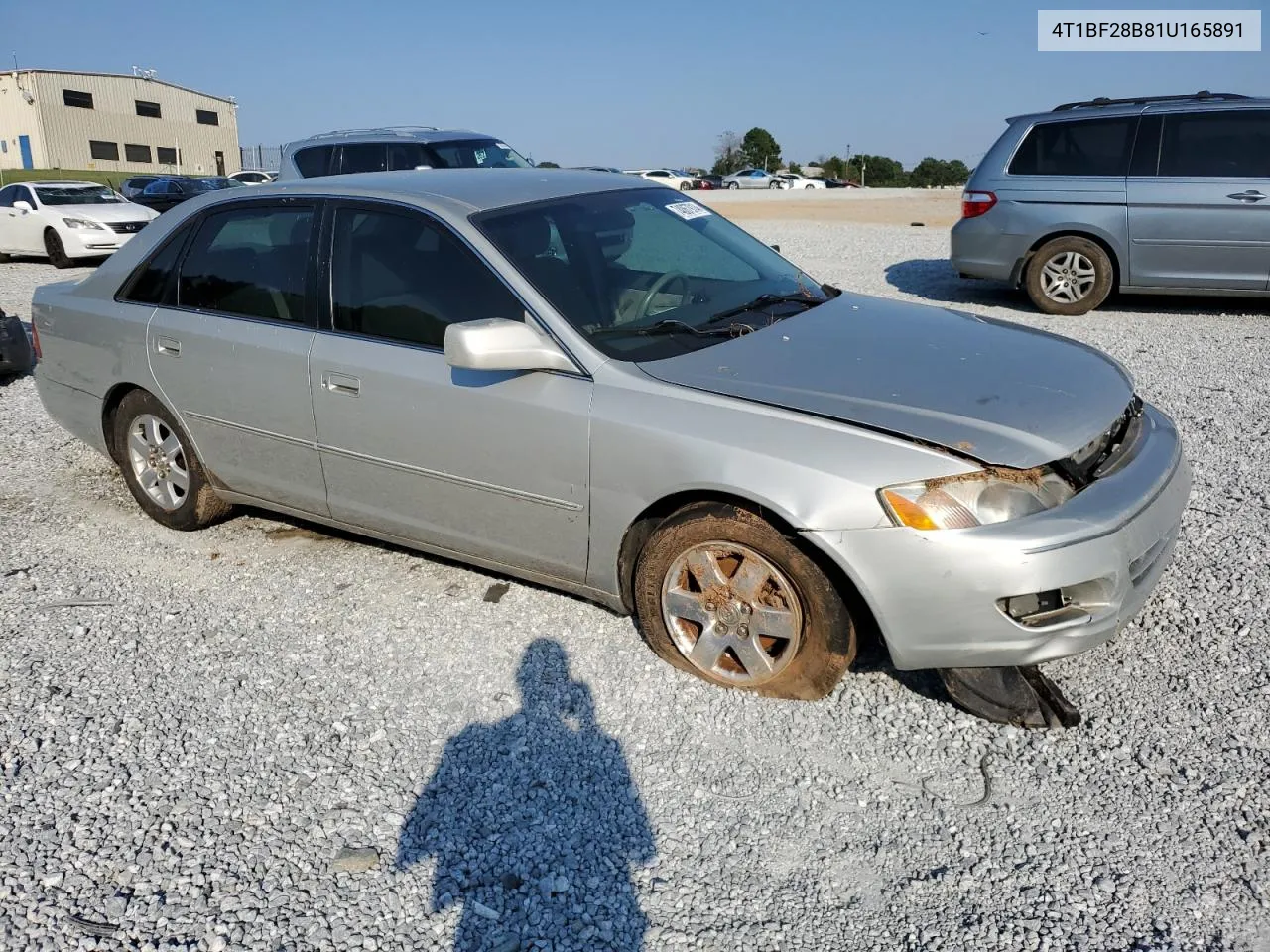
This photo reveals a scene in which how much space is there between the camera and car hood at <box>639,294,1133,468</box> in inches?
124

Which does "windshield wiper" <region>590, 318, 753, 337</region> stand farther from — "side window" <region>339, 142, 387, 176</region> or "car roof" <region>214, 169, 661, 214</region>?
"side window" <region>339, 142, 387, 176</region>

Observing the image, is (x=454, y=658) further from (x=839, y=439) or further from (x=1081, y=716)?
(x=1081, y=716)

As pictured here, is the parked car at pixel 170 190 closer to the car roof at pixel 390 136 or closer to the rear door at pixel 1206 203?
the car roof at pixel 390 136

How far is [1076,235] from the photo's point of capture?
9.59 metres

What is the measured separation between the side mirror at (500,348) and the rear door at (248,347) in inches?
41.7

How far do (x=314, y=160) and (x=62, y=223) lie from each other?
704 cm

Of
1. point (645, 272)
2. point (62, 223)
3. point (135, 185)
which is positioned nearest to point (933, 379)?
point (645, 272)

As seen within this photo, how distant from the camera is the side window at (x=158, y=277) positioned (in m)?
4.83

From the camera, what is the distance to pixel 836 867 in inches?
109

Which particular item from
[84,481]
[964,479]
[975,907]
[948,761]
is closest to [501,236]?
[964,479]

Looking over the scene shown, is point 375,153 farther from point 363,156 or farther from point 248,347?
point 248,347

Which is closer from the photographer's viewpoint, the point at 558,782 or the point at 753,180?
the point at 558,782

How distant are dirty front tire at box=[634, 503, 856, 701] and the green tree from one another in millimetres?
70224

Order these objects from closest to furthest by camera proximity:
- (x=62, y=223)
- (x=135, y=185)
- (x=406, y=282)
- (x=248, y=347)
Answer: (x=406, y=282) < (x=248, y=347) < (x=62, y=223) < (x=135, y=185)
